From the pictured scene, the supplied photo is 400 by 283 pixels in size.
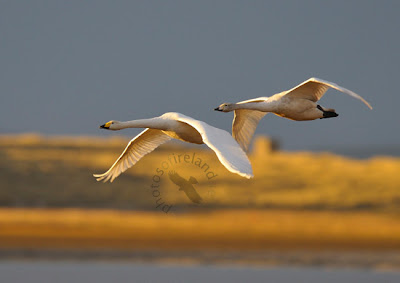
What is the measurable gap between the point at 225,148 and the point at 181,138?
7.91 feet

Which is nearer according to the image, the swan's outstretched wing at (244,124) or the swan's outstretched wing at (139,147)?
the swan's outstretched wing at (244,124)

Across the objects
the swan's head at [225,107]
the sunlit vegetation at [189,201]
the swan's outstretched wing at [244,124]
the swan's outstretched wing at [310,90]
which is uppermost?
the swan's outstretched wing at [310,90]

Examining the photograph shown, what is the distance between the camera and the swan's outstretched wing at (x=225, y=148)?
1236 cm

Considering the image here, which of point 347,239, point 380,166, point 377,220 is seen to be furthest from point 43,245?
point 380,166

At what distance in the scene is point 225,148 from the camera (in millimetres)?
13148

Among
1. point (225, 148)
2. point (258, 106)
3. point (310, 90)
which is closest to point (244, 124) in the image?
point (258, 106)

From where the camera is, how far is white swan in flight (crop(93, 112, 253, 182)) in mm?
12711

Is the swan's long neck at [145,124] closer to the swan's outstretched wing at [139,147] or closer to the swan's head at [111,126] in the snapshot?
the swan's head at [111,126]

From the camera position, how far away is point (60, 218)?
41.0 meters

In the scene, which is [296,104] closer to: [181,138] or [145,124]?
[181,138]

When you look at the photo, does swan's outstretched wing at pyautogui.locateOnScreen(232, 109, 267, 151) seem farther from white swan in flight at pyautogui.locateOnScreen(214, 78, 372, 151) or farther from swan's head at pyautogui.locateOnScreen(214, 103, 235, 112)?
swan's head at pyautogui.locateOnScreen(214, 103, 235, 112)

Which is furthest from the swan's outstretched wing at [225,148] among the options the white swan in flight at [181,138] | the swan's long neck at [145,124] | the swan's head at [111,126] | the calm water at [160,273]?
the calm water at [160,273]

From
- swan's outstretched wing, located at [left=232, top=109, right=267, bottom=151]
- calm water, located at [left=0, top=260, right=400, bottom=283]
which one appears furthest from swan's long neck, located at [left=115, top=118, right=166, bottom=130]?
calm water, located at [left=0, top=260, right=400, bottom=283]

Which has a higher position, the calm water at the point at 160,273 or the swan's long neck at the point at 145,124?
the swan's long neck at the point at 145,124
